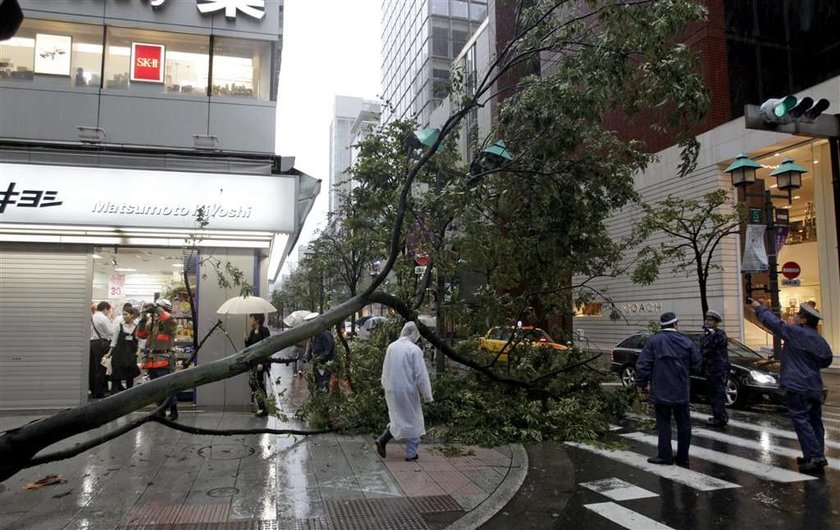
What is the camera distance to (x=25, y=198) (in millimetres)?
9664

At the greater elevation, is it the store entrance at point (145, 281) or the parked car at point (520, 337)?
the store entrance at point (145, 281)

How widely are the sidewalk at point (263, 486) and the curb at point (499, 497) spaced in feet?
0.04

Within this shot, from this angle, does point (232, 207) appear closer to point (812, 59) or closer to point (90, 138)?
point (90, 138)

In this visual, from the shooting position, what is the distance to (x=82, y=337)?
10.5 metres

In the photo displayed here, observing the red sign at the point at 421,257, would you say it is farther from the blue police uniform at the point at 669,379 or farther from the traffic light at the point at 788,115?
the traffic light at the point at 788,115

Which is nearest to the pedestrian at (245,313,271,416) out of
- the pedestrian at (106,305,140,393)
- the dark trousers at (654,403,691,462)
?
the pedestrian at (106,305,140,393)

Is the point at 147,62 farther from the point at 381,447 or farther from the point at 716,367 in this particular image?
the point at 716,367

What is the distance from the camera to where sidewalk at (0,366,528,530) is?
523 centimetres

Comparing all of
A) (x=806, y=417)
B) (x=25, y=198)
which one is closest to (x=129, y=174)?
(x=25, y=198)

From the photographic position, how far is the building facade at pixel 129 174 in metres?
10.1

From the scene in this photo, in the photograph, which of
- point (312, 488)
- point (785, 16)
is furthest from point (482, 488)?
point (785, 16)

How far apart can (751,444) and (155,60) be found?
12323mm

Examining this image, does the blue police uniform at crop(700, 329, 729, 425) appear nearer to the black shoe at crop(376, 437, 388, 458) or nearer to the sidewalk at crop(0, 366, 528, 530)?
the sidewalk at crop(0, 366, 528, 530)

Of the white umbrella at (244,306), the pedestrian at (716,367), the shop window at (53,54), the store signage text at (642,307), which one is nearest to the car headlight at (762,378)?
the pedestrian at (716,367)
